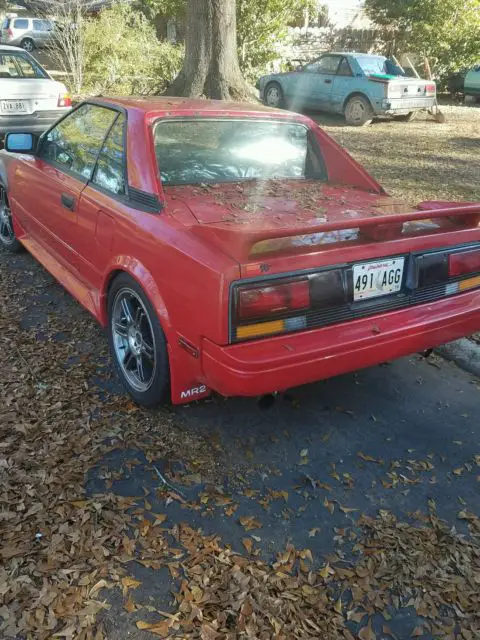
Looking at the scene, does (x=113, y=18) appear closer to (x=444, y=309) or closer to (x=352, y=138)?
(x=352, y=138)

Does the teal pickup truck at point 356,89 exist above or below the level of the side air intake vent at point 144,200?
above

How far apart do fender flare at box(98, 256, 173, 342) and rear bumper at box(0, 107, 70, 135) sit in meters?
6.86

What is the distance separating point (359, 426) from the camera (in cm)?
313

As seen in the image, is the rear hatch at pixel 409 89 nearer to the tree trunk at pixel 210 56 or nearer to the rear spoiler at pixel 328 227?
the tree trunk at pixel 210 56

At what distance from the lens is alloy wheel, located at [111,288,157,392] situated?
3.10m

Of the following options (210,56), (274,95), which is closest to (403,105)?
(274,95)

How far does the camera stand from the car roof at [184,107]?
3367 millimetres

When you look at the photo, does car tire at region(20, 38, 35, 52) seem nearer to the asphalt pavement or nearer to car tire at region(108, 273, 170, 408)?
the asphalt pavement

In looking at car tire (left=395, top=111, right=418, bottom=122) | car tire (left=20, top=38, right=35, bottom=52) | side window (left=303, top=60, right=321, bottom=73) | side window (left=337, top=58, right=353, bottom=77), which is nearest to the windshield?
side window (left=337, top=58, right=353, bottom=77)

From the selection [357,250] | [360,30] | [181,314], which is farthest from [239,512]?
[360,30]

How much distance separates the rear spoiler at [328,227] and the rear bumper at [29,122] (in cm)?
754

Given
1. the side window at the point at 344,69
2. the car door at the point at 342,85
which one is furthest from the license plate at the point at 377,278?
the side window at the point at 344,69

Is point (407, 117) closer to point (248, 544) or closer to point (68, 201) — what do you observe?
point (68, 201)

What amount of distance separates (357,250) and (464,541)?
4.33 feet
